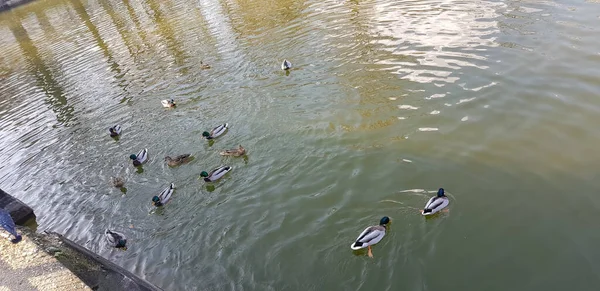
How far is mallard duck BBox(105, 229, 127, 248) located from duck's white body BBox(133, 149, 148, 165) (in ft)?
8.80

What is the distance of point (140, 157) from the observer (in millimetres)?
11367

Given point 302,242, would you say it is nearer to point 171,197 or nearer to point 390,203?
point 390,203

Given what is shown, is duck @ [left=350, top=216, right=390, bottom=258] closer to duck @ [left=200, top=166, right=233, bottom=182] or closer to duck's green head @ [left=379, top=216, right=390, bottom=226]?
duck's green head @ [left=379, top=216, right=390, bottom=226]

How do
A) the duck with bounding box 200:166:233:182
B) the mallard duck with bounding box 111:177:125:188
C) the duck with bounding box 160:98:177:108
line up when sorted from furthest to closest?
1. the duck with bounding box 160:98:177:108
2. the mallard duck with bounding box 111:177:125:188
3. the duck with bounding box 200:166:233:182

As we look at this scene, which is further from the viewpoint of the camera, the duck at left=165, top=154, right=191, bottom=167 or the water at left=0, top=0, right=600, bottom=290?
the duck at left=165, top=154, right=191, bottom=167

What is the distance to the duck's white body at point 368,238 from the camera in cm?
706

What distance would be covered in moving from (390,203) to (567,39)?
8.29m

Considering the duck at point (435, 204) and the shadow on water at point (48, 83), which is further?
the shadow on water at point (48, 83)

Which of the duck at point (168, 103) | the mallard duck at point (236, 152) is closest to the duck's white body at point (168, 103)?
the duck at point (168, 103)

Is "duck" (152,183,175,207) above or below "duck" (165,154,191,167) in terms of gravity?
below

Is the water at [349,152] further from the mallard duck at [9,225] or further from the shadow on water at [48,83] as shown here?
the mallard duck at [9,225]

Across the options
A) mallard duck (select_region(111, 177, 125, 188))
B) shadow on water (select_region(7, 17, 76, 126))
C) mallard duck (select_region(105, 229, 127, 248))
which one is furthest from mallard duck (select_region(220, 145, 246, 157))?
shadow on water (select_region(7, 17, 76, 126))

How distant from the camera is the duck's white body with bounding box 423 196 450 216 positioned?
7406mm

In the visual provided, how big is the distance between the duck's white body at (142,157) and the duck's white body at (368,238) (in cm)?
666
